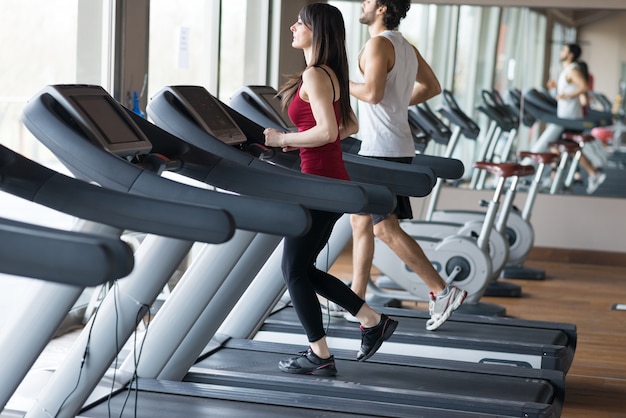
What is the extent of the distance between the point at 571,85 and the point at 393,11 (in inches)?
124

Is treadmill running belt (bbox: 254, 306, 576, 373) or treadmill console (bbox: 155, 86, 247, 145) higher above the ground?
treadmill console (bbox: 155, 86, 247, 145)

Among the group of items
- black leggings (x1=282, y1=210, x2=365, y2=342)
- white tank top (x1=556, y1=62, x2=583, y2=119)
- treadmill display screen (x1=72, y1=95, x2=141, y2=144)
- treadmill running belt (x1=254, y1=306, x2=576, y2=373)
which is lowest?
treadmill running belt (x1=254, y1=306, x2=576, y2=373)

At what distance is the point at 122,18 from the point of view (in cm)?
399

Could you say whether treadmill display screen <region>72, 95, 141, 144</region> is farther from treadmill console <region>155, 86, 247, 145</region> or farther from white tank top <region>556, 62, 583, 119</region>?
white tank top <region>556, 62, 583, 119</region>

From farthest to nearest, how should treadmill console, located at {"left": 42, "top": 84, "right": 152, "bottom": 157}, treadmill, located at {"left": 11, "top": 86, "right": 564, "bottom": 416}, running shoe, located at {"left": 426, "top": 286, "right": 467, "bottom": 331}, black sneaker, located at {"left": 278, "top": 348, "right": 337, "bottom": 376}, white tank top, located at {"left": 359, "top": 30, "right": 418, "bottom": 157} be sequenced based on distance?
running shoe, located at {"left": 426, "top": 286, "right": 467, "bottom": 331} < white tank top, located at {"left": 359, "top": 30, "right": 418, "bottom": 157} < black sneaker, located at {"left": 278, "top": 348, "right": 337, "bottom": 376} < treadmill, located at {"left": 11, "top": 86, "right": 564, "bottom": 416} < treadmill console, located at {"left": 42, "top": 84, "right": 152, "bottom": 157}

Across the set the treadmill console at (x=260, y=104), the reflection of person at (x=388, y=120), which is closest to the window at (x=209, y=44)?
the treadmill console at (x=260, y=104)

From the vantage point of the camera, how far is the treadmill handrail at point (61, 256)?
53.2 inches

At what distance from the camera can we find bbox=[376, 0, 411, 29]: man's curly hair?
386cm

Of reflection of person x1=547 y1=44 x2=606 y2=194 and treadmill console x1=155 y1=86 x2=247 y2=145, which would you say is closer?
treadmill console x1=155 y1=86 x2=247 y2=145

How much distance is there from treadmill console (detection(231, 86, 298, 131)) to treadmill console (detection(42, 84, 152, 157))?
104cm

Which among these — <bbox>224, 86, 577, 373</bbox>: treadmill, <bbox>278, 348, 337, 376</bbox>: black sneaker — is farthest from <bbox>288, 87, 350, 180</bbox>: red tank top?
<bbox>278, 348, 337, 376</bbox>: black sneaker

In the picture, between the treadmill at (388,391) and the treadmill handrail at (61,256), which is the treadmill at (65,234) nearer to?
the treadmill handrail at (61,256)

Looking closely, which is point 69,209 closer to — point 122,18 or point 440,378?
point 440,378

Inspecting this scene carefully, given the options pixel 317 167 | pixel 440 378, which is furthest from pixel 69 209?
pixel 440 378
